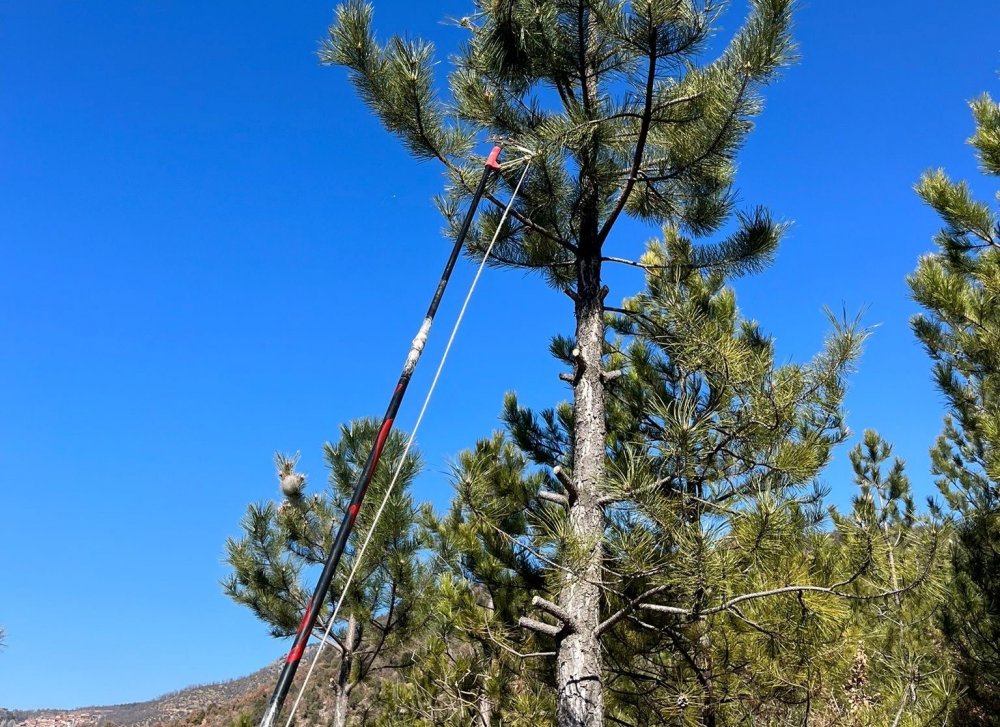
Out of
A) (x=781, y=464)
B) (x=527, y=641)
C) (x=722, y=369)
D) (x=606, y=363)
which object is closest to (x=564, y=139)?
(x=722, y=369)

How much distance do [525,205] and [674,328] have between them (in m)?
1.45

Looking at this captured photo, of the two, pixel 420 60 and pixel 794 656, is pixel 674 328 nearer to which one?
pixel 794 656

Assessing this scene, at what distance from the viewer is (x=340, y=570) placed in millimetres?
6176

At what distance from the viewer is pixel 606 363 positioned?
17.5ft

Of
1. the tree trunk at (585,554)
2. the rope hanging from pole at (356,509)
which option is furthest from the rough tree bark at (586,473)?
the rope hanging from pole at (356,509)

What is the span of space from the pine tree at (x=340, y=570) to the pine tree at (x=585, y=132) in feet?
10.5

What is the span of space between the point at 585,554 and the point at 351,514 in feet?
3.36

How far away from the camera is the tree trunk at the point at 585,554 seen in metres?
2.52

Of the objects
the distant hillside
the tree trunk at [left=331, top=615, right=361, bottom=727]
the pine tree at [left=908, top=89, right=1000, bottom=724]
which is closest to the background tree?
the pine tree at [left=908, top=89, right=1000, bottom=724]

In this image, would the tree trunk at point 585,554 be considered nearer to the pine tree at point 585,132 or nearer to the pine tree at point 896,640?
the pine tree at point 585,132

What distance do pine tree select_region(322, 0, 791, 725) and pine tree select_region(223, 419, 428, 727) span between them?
3.20 meters

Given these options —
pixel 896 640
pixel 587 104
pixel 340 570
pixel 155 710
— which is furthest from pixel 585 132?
pixel 155 710

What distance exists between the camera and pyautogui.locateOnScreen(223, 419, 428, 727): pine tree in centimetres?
612

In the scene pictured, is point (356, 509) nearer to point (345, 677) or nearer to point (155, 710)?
point (345, 677)
